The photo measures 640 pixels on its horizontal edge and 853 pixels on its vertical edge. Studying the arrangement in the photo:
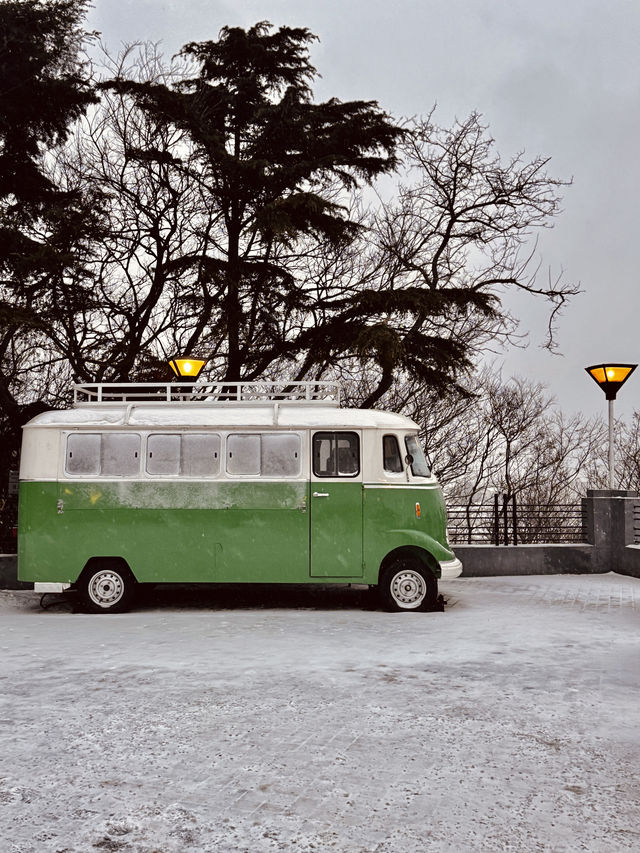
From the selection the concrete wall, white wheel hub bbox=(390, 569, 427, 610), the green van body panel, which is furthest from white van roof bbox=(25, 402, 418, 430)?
the concrete wall

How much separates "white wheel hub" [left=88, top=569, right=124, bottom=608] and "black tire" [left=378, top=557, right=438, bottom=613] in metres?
3.63

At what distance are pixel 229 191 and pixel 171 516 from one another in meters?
7.74

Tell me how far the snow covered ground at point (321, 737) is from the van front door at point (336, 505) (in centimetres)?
120

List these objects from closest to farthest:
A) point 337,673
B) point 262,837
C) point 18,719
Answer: point 262,837
point 18,719
point 337,673

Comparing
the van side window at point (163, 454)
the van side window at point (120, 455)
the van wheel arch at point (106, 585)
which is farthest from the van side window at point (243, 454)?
the van wheel arch at point (106, 585)

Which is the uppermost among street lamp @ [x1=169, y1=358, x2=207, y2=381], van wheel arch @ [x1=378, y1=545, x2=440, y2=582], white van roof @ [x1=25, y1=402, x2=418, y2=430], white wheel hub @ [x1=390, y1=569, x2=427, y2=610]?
street lamp @ [x1=169, y1=358, x2=207, y2=381]

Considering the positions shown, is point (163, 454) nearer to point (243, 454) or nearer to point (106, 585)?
point (243, 454)

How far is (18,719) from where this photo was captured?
5.82 metres

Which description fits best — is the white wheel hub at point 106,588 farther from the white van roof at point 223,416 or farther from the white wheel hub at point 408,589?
the white wheel hub at point 408,589

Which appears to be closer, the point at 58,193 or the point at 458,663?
the point at 458,663

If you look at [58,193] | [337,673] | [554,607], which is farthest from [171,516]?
[58,193]

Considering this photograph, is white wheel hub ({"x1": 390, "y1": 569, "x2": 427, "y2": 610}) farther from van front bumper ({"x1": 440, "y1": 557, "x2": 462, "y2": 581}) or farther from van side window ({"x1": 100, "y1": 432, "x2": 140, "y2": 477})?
van side window ({"x1": 100, "y1": 432, "x2": 140, "y2": 477})

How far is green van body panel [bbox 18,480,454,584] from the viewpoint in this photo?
36.8 ft

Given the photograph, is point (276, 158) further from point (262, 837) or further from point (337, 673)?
point (262, 837)
